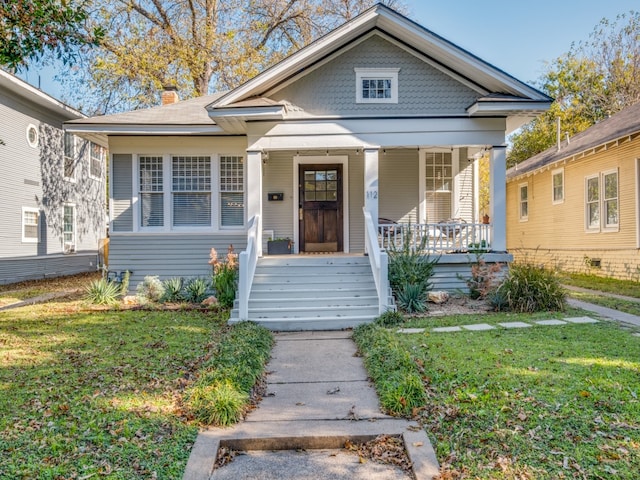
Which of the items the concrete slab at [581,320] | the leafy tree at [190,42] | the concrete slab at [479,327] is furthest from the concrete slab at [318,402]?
the leafy tree at [190,42]

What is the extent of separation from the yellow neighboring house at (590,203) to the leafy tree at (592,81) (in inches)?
355

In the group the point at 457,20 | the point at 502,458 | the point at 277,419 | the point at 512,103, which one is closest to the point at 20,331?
the point at 277,419

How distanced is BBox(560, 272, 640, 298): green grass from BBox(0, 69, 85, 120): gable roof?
15283mm

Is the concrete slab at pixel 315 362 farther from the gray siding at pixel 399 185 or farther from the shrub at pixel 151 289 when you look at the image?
the gray siding at pixel 399 185

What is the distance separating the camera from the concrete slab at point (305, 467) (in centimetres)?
342

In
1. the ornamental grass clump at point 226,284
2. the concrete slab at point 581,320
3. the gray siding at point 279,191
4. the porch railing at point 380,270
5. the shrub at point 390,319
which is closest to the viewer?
the concrete slab at point 581,320

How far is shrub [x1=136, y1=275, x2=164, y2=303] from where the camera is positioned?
35.6 feet

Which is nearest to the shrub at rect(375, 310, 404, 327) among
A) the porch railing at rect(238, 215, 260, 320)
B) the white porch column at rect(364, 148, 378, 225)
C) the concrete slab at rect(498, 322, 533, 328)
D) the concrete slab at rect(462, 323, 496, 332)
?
the concrete slab at rect(462, 323, 496, 332)

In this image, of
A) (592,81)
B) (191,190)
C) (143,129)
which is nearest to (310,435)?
(191,190)

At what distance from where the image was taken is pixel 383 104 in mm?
10531

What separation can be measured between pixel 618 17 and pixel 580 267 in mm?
18542

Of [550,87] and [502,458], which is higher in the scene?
[550,87]

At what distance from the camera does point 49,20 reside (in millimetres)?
6668

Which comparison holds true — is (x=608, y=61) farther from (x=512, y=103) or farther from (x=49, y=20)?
(x=49, y=20)
